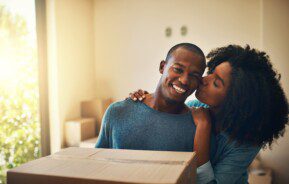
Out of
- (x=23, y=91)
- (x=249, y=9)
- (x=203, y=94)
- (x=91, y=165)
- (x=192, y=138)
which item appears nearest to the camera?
(x=91, y=165)

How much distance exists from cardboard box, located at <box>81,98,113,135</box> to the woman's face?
7.20 ft

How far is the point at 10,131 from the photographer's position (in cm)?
266

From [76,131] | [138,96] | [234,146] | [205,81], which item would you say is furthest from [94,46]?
[234,146]

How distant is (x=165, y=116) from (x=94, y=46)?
2775mm

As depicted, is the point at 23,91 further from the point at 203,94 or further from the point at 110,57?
the point at 203,94

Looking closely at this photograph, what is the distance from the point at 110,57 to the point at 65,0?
0.91m

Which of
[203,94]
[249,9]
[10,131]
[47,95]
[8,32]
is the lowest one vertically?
[10,131]

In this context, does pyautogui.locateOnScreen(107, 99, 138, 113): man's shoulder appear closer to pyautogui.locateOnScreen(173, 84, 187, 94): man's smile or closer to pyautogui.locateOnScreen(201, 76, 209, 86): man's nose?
pyautogui.locateOnScreen(173, 84, 187, 94): man's smile

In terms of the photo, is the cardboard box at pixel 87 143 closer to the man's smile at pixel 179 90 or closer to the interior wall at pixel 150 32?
the interior wall at pixel 150 32

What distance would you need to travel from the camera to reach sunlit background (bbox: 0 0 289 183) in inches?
108

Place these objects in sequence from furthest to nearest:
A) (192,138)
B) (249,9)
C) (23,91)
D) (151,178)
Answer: (249,9) < (23,91) < (192,138) < (151,178)

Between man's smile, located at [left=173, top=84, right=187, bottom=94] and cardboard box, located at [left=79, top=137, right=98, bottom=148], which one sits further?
cardboard box, located at [left=79, top=137, right=98, bottom=148]

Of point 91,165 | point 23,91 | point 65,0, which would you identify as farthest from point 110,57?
point 91,165

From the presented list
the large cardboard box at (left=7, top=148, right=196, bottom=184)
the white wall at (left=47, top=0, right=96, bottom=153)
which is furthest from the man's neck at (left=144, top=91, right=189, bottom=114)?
the white wall at (left=47, top=0, right=96, bottom=153)
